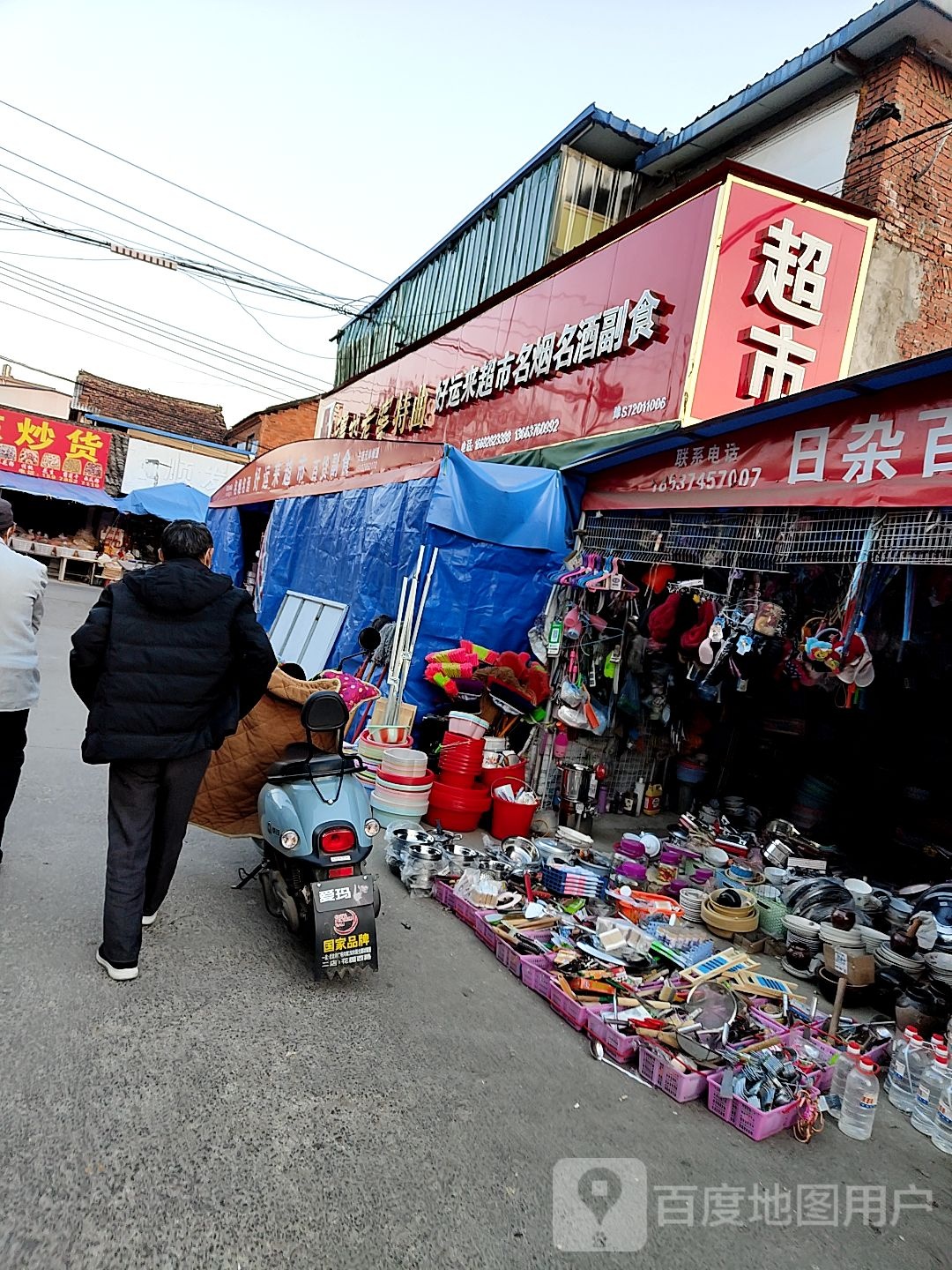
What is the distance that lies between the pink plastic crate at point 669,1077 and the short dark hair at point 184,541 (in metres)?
2.99

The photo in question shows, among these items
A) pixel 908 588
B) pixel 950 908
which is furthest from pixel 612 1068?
pixel 908 588

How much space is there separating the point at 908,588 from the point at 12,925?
17.3 ft

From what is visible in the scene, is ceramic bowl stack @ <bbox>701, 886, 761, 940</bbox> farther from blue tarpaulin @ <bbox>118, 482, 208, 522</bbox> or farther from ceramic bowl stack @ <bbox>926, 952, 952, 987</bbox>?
blue tarpaulin @ <bbox>118, 482, 208, 522</bbox>

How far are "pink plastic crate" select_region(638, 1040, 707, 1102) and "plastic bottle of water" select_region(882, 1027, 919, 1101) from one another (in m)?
1.04

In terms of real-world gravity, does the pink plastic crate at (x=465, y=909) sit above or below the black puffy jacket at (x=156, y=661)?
below

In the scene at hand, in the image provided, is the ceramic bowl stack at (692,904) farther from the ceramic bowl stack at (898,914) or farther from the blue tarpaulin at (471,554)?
the blue tarpaulin at (471,554)

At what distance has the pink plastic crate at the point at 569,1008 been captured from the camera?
11.9 ft

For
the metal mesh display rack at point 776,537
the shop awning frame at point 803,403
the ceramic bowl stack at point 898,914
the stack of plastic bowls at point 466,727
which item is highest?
the shop awning frame at point 803,403

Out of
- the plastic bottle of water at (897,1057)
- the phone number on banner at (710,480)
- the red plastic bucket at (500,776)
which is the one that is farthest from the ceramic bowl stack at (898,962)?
the phone number on banner at (710,480)

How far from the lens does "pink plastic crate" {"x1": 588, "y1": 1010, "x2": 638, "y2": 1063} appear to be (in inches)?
135

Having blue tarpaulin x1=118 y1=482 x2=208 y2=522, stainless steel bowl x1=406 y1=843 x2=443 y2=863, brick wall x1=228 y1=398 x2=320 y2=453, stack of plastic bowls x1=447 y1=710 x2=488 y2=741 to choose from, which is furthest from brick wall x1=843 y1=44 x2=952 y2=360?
brick wall x1=228 y1=398 x2=320 y2=453

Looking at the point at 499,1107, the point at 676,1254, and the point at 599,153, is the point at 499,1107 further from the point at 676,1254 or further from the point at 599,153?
the point at 599,153

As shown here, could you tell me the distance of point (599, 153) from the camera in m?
10.7

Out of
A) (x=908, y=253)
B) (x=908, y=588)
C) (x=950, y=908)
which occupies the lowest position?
(x=950, y=908)
